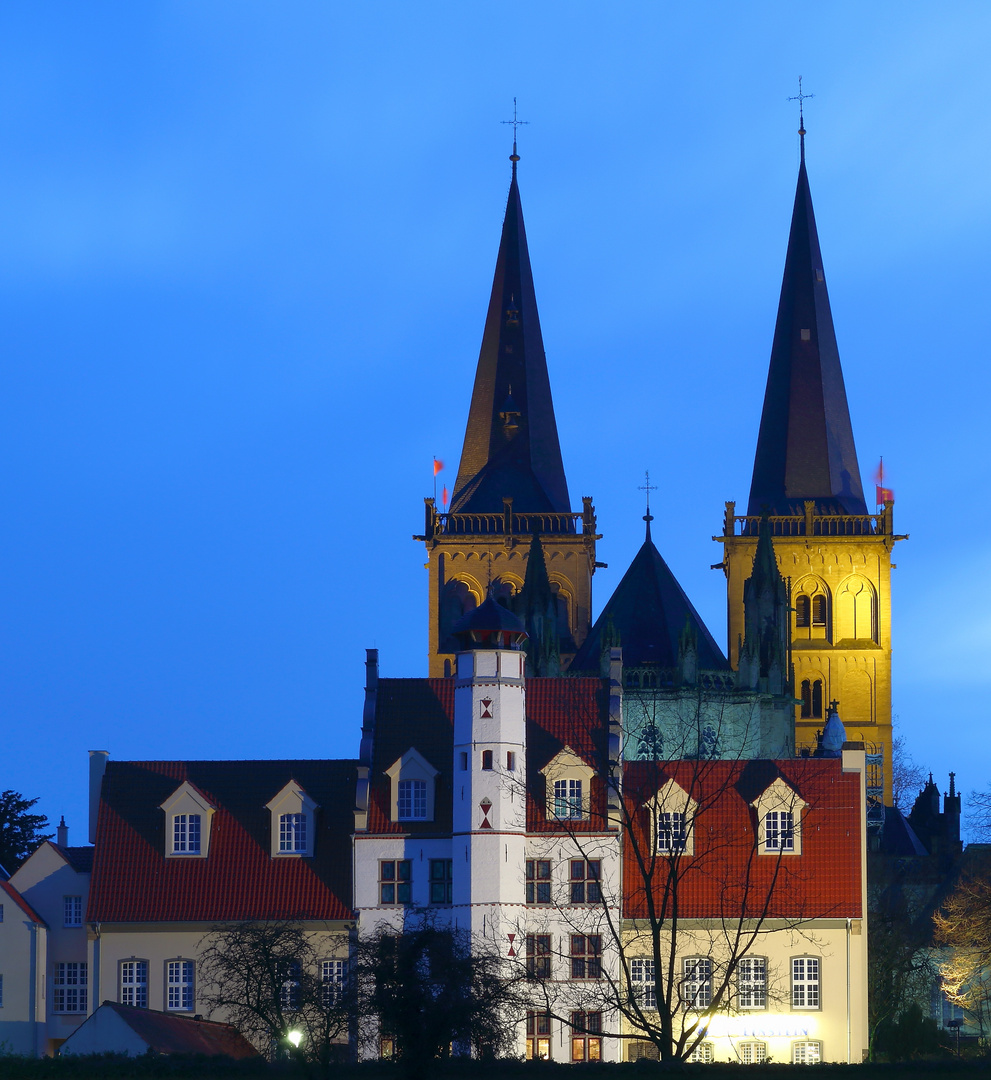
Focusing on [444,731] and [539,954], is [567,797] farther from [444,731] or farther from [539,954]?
[539,954]

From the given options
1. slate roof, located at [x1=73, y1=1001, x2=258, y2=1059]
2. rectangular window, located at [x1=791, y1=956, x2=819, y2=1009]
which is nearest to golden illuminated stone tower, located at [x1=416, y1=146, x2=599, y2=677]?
rectangular window, located at [x1=791, y1=956, x2=819, y2=1009]

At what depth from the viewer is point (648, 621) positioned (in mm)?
126625

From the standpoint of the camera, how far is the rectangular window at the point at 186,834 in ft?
237

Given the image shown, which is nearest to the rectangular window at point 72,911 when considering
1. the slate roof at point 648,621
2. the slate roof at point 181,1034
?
the slate roof at point 181,1034

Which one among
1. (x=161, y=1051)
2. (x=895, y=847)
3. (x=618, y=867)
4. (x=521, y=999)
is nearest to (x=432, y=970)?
(x=521, y=999)

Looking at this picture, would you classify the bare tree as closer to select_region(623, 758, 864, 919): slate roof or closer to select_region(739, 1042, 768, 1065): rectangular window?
select_region(623, 758, 864, 919): slate roof

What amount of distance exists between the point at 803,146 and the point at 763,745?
1806 inches

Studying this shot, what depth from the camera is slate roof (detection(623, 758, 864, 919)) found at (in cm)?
7012

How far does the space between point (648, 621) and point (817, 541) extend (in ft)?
54.0

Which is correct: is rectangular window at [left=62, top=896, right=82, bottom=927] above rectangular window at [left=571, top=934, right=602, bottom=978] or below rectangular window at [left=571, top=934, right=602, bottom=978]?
above

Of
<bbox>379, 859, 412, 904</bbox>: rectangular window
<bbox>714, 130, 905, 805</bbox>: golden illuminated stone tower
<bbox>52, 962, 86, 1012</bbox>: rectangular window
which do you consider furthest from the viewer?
<bbox>714, 130, 905, 805</bbox>: golden illuminated stone tower

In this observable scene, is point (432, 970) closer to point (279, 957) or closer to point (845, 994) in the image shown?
point (279, 957)

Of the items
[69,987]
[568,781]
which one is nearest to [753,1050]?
[568,781]

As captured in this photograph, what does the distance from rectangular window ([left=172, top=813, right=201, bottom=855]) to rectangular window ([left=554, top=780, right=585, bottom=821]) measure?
1081 centimetres
